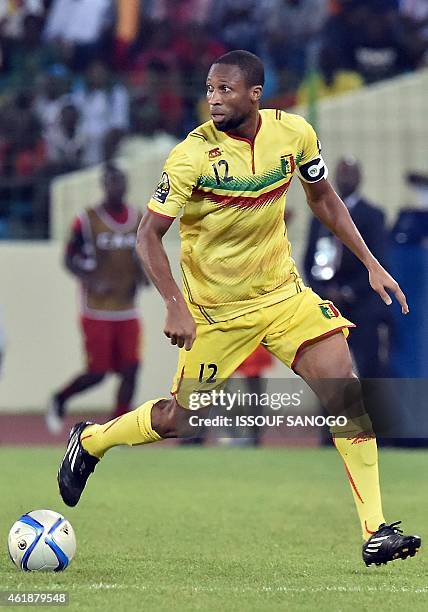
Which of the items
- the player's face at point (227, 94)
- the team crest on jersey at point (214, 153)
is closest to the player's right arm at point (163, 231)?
the team crest on jersey at point (214, 153)

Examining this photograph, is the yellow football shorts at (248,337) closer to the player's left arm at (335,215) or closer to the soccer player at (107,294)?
the player's left arm at (335,215)

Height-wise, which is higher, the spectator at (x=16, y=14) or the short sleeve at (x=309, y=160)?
the spectator at (x=16, y=14)

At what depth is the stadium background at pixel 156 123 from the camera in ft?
47.6

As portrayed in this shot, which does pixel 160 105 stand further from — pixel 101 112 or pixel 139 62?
pixel 139 62

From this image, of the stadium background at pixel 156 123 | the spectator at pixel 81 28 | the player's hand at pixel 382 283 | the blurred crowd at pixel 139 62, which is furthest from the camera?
the spectator at pixel 81 28

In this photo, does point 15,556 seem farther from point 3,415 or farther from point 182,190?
point 3,415

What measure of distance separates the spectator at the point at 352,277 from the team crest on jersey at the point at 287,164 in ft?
17.8

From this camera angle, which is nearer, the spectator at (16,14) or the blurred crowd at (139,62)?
the blurred crowd at (139,62)

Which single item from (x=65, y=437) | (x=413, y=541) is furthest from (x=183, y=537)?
(x=65, y=437)

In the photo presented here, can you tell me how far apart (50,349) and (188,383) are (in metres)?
8.50

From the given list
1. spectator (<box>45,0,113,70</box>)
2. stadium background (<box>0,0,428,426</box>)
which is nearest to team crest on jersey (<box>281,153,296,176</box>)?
stadium background (<box>0,0,428,426</box>)

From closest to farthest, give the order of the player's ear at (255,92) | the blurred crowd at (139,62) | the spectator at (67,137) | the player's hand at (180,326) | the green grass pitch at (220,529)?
the green grass pitch at (220,529) < the player's hand at (180,326) < the player's ear at (255,92) < the blurred crowd at (139,62) < the spectator at (67,137)

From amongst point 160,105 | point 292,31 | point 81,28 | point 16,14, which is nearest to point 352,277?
point 160,105

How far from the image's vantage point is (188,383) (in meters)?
6.82
